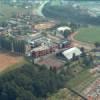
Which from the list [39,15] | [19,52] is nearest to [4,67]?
[19,52]

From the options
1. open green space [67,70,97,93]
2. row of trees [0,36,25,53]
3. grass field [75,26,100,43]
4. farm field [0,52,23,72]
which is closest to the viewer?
open green space [67,70,97,93]

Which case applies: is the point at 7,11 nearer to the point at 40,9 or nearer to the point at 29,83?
the point at 40,9

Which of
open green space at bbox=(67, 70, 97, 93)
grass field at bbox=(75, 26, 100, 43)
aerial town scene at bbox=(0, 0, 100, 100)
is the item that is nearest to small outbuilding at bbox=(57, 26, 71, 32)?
aerial town scene at bbox=(0, 0, 100, 100)

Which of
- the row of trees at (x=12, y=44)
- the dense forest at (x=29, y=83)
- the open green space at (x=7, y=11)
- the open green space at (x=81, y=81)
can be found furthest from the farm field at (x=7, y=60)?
the open green space at (x=7, y=11)

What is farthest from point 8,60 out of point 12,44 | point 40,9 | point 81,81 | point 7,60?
point 40,9

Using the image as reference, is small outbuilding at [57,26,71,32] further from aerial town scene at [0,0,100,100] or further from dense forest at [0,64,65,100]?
dense forest at [0,64,65,100]

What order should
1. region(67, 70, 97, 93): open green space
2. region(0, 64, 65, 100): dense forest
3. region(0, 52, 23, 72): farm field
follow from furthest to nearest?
region(0, 52, 23, 72): farm field < region(67, 70, 97, 93): open green space < region(0, 64, 65, 100): dense forest

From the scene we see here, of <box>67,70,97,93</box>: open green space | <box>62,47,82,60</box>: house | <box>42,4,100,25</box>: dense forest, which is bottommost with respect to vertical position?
<box>42,4,100,25</box>: dense forest
